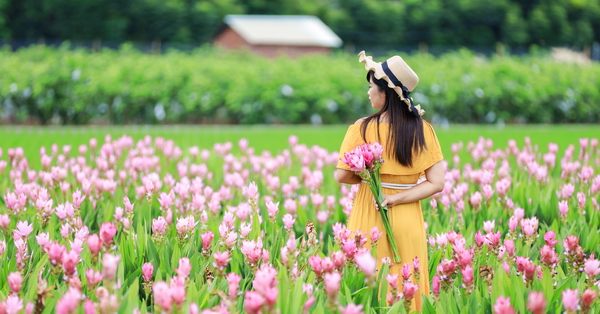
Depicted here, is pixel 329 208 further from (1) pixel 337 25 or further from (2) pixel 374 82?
(1) pixel 337 25

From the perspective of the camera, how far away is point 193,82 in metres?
13.9

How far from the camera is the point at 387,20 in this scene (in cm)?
5209

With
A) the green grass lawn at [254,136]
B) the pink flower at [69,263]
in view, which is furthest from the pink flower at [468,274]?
the green grass lawn at [254,136]

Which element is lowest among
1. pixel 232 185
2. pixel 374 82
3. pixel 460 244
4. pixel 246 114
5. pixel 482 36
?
pixel 482 36

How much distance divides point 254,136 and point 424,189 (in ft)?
27.5


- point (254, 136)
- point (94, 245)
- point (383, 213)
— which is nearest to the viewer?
point (94, 245)

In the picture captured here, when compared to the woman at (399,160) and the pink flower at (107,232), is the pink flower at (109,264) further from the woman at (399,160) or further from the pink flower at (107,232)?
the woman at (399,160)

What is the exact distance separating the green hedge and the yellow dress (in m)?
10.8

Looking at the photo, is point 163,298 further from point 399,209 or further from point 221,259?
point 399,209

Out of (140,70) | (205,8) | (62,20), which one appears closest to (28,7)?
(62,20)

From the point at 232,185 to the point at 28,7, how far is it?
42.1 metres

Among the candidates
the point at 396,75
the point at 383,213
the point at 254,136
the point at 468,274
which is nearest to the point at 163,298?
the point at 468,274

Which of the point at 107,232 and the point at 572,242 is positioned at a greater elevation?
the point at 107,232

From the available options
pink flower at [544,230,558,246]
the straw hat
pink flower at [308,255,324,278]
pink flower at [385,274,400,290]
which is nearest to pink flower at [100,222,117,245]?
pink flower at [308,255,324,278]
